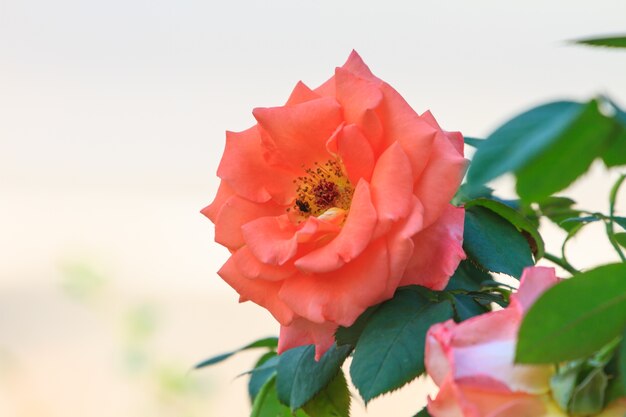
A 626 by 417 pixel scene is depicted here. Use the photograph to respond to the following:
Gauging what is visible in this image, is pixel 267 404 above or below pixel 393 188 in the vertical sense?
below

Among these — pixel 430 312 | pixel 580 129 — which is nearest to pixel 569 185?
pixel 580 129

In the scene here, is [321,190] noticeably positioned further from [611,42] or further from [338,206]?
[611,42]

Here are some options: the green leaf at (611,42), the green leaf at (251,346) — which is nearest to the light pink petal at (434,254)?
the green leaf at (611,42)

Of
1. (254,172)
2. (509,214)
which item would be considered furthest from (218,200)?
(509,214)

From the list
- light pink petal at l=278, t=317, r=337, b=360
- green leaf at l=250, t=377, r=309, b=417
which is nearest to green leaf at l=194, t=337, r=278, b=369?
green leaf at l=250, t=377, r=309, b=417

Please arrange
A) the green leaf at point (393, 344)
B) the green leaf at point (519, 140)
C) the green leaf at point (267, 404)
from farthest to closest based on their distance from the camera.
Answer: the green leaf at point (267, 404)
the green leaf at point (393, 344)
the green leaf at point (519, 140)

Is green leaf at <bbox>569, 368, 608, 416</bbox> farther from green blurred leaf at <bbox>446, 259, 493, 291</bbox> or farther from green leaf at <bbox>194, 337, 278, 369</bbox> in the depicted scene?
green leaf at <bbox>194, 337, 278, 369</bbox>

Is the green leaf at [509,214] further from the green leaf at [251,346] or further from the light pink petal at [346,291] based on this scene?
the green leaf at [251,346]

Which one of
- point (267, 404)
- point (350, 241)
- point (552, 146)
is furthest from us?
point (267, 404)
